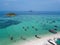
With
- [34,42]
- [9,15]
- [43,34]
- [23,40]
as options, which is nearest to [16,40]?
[23,40]

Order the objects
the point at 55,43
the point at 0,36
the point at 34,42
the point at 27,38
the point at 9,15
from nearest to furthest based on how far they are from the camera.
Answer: the point at 55,43, the point at 34,42, the point at 27,38, the point at 0,36, the point at 9,15

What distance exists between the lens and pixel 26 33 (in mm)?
10258

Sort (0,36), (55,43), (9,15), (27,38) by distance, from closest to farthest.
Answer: (55,43) < (27,38) < (0,36) < (9,15)

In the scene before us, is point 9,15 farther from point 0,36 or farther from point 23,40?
point 23,40

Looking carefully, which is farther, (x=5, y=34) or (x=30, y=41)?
(x=5, y=34)

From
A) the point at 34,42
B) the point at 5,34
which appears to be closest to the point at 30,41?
the point at 34,42

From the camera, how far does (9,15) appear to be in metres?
16.8

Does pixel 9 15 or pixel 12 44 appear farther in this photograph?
pixel 9 15

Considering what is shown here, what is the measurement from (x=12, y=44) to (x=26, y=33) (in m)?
2.41

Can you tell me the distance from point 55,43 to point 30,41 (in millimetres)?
1708

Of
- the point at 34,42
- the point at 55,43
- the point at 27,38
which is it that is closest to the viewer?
the point at 55,43

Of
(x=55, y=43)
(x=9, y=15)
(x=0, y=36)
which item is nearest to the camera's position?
(x=55, y=43)

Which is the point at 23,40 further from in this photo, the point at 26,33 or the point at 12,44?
the point at 26,33

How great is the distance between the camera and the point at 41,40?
28.1ft
